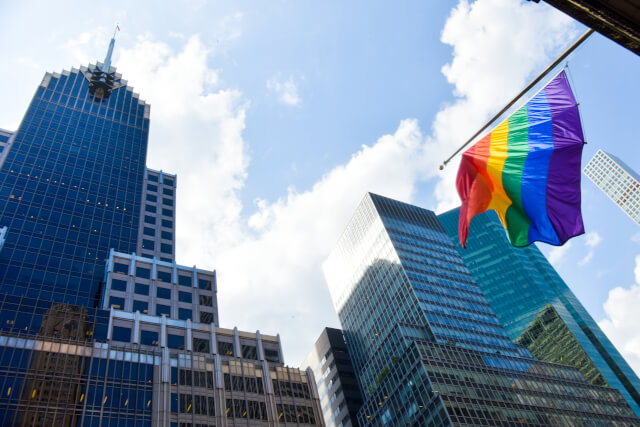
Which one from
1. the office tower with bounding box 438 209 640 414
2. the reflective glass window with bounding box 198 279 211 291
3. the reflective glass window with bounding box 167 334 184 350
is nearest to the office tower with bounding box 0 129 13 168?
the reflective glass window with bounding box 198 279 211 291

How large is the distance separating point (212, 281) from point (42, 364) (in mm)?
37830

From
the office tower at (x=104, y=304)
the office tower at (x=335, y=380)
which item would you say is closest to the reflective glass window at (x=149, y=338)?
the office tower at (x=104, y=304)

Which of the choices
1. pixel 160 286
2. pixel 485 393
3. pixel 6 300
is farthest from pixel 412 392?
pixel 6 300

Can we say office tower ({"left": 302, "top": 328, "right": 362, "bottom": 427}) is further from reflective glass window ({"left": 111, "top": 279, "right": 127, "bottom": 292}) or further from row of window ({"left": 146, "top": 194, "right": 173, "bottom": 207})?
reflective glass window ({"left": 111, "top": 279, "right": 127, "bottom": 292})

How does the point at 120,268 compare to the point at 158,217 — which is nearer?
the point at 120,268

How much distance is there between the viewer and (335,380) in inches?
5359

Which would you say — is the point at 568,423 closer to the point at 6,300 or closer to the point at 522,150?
the point at 522,150

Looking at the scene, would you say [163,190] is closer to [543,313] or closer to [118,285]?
[118,285]

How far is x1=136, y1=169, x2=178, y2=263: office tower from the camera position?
9769 centimetres

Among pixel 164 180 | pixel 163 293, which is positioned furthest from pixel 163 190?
pixel 163 293

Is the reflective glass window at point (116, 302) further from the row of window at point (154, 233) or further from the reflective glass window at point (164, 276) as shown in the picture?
the row of window at point (154, 233)

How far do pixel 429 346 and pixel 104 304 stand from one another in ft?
208

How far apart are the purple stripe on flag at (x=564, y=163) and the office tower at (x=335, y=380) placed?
379ft

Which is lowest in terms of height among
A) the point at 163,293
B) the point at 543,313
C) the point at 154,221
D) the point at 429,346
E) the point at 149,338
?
the point at 149,338
